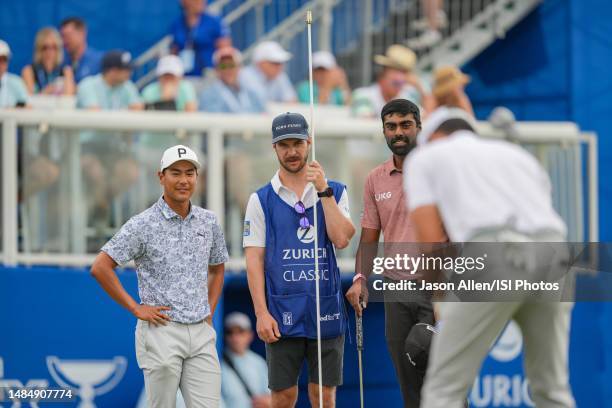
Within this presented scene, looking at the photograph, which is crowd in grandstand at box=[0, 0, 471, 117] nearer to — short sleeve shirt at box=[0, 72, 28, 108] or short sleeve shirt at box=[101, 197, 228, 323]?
short sleeve shirt at box=[0, 72, 28, 108]

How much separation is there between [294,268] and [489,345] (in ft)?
5.53

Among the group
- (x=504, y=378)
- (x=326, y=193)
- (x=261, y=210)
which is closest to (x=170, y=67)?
(x=504, y=378)

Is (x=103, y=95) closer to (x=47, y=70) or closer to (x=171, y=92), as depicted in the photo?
(x=171, y=92)

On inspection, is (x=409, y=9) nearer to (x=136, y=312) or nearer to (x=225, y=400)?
(x=225, y=400)

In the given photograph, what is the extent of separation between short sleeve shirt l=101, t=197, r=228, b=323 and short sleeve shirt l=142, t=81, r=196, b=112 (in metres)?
4.22

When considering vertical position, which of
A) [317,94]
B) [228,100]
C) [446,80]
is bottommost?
[228,100]

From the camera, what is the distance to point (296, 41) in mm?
12641

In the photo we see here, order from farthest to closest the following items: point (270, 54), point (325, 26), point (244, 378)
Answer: point (325, 26) → point (270, 54) → point (244, 378)

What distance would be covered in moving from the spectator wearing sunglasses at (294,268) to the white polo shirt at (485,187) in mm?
1500

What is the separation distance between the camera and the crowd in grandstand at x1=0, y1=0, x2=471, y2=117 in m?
10.4

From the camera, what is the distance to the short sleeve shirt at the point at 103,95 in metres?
10.2

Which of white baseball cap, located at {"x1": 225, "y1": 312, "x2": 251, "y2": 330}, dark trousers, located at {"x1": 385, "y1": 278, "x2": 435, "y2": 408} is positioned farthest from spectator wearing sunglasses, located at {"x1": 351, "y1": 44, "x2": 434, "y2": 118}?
dark trousers, located at {"x1": 385, "y1": 278, "x2": 435, "y2": 408}

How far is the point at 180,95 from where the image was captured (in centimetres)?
1051

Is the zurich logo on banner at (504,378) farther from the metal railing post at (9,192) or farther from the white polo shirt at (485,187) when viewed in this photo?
the white polo shirt at (485,187)
